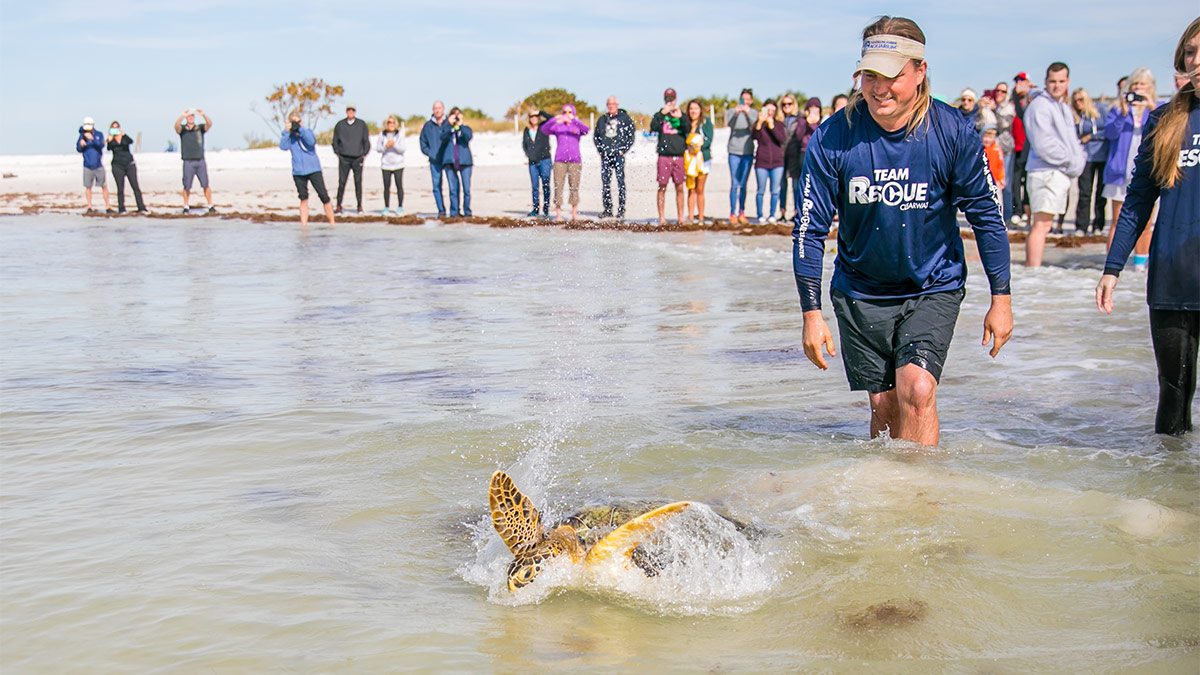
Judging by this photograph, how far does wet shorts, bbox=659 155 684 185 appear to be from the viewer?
17125 mm

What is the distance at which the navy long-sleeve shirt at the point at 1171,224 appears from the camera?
4.73 meters

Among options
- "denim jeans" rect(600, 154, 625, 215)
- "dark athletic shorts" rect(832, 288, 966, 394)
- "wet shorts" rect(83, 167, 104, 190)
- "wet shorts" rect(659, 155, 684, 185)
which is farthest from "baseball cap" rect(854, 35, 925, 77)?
"wet shorts" rect(83, 167, 104, 190)

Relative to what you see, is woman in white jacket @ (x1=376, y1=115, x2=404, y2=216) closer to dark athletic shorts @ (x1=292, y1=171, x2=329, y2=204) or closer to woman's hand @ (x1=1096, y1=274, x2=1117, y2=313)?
dark athletic shorts @ (x1=292, y1=171, x2=329, y2=204)

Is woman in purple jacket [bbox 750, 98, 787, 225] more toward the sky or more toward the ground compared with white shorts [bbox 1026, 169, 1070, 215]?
more toward the sky

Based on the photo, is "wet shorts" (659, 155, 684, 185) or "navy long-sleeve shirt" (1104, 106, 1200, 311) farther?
"wet shorts" (659, 155, 684, 185)

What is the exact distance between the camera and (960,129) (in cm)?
446

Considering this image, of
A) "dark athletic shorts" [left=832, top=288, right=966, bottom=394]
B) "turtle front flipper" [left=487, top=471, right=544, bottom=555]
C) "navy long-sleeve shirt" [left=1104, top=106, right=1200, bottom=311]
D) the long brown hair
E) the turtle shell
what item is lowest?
the turtle shell

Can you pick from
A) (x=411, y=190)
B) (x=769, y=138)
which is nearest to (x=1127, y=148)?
(x=769, y=138)

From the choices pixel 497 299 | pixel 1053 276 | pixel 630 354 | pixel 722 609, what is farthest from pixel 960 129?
pixel 1053 276

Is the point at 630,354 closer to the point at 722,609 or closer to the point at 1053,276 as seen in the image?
the point at 722,609

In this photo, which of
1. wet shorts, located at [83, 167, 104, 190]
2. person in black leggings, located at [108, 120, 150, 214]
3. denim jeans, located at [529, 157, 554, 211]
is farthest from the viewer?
wet shorts, located at [83, 167, 104, 190]

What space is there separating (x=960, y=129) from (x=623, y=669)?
8.69 feet

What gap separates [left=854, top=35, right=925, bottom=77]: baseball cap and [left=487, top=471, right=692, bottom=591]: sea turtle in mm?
1914

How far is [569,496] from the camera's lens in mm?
4957
